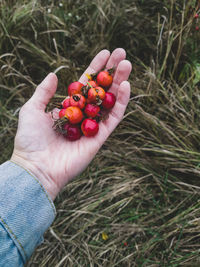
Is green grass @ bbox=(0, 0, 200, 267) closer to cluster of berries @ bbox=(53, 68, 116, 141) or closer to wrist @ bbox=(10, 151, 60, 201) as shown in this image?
cluster of berries @ bbox=(53, 68, 116, 141)

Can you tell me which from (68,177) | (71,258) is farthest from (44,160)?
(71,258)

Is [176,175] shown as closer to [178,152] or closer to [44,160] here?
[178,152]

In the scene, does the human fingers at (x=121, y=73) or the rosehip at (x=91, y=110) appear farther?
the human fingers at (x=121, y=73)

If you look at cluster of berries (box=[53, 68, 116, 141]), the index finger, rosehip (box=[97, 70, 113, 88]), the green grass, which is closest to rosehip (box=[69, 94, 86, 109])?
cluster of berries (box=[53, 68, 116, 141])

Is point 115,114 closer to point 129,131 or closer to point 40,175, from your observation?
point 129,131

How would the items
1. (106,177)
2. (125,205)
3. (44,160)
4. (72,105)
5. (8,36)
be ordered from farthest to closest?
(8,36), (106,177), (125,205), (72,105), (44,160)

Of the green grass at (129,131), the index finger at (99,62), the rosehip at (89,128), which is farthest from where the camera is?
the index finger at (99,62)

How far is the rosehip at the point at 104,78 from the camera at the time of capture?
2.90m

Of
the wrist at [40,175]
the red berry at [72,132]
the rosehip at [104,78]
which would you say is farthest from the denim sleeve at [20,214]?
the rosehip at [104,78]

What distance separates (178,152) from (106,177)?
39.6 inches

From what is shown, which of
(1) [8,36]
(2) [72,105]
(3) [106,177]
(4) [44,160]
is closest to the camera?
(4) [44,160]

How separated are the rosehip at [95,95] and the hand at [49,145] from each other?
0.68ft

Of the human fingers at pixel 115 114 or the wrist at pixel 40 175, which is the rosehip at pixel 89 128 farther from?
the wrist at pixel 40 175

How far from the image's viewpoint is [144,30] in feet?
12.5
